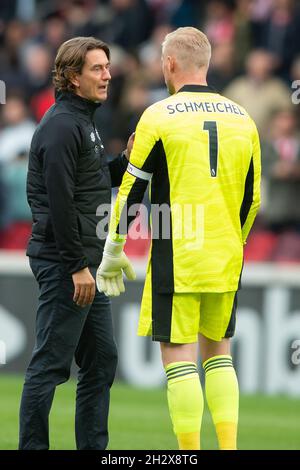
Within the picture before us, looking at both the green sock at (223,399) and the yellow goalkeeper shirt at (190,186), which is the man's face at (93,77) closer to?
the yellow goalkeeper shirt at (190,186)

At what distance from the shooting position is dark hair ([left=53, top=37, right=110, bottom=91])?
6520 millimetres

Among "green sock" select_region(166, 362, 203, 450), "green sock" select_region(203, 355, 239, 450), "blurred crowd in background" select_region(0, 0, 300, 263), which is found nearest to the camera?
"green sock" select_region(166, 362, 203, 450)

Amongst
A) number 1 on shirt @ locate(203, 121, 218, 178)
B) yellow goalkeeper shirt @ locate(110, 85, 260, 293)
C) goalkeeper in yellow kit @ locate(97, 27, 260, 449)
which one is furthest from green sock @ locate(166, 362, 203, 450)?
number 1 on shirt @ locate(203, 121, 218, 178)

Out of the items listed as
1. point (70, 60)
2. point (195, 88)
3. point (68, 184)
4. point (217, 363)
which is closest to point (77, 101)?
point (70, 60)

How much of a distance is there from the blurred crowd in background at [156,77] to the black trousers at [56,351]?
5591 mm

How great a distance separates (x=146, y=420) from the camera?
30.6ft

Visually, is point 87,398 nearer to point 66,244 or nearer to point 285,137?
point 66,244

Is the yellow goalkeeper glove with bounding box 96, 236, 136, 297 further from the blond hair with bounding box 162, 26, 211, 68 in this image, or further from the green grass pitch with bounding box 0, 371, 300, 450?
the green grass pitch with bounding box 0, 371, 300, 450

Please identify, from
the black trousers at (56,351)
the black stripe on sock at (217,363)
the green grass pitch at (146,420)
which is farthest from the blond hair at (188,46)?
the green grass pitch at (146,420)

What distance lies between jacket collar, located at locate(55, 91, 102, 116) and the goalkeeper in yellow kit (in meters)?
0.40

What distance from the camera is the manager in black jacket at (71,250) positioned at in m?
6.34

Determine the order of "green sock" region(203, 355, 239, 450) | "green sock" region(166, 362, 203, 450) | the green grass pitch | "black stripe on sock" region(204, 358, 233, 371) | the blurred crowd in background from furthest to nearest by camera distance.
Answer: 1. the blurred crowd in background
2. the green grass pitch
3. "black stripe on sock" region(204, 358, 233, 371)
4. "green sock" region(203, 355, 239, 450)
5. "green sock" region(166, 362, 203, 450)

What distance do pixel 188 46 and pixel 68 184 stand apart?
0.95m

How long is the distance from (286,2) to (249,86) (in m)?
1.32
